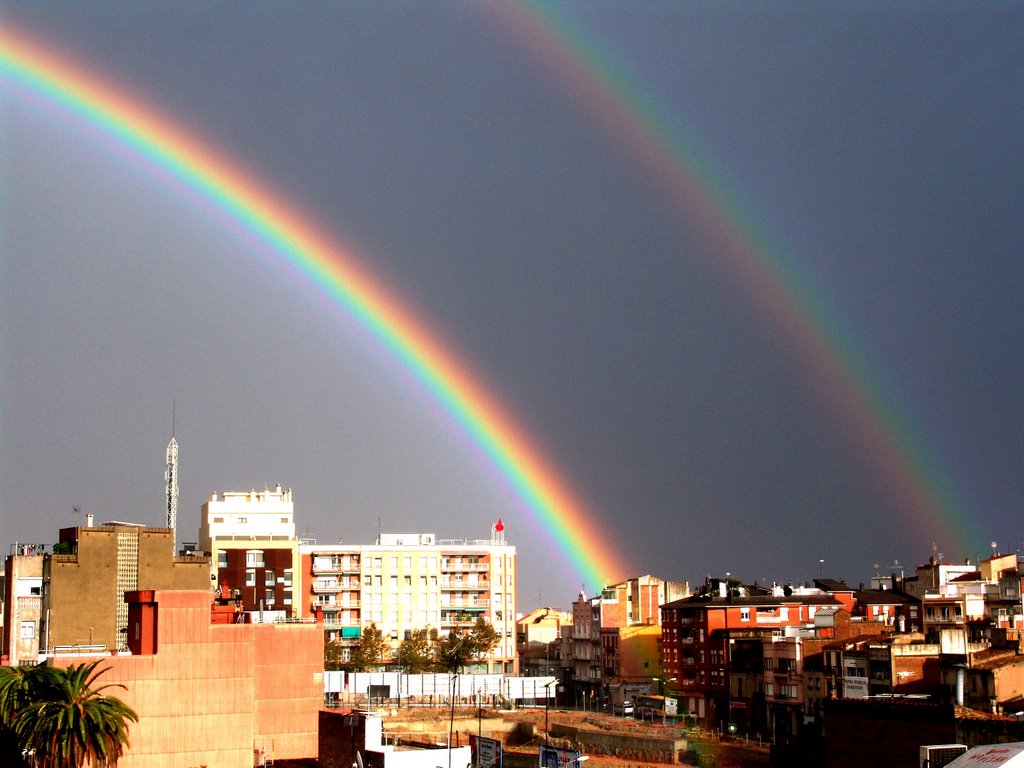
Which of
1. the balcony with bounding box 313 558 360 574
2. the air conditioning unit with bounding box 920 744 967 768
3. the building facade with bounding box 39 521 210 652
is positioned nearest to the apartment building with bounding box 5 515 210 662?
the building facade with bounding box 39 521 210 652

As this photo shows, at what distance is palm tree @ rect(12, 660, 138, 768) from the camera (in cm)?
4169

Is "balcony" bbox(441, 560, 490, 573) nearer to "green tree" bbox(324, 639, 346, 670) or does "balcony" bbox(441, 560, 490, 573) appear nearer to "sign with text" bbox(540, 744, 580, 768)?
A: "green tree" bbox(324, 639, 346, 670)

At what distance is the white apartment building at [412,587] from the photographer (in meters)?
114

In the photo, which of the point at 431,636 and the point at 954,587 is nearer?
the point at 954,587

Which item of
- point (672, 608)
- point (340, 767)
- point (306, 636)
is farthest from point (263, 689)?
point (672, 608)

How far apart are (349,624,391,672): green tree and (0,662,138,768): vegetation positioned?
60112 mm

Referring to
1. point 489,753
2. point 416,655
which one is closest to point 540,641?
point 416,655

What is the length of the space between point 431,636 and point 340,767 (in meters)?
67.9

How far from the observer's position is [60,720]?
137 ft

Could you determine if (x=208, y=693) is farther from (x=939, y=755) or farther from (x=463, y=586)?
(x=463, y=586)

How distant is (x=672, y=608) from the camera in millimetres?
100125

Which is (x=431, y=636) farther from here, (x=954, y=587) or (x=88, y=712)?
(x=88, y=712)

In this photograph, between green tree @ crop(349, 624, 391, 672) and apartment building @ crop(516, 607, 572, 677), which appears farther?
apartment building @ crop(516, 607, 572, 677)

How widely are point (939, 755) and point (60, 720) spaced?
25.8 m
